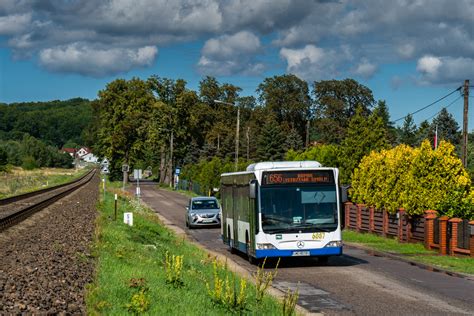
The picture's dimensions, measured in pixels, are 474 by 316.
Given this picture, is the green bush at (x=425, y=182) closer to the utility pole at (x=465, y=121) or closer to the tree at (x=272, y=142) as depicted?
the utility pole at (x=465, y=121)

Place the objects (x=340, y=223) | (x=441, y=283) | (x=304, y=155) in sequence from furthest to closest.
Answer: (x=304, y=155) < (x=340, y=223) < (x=441, y=283)

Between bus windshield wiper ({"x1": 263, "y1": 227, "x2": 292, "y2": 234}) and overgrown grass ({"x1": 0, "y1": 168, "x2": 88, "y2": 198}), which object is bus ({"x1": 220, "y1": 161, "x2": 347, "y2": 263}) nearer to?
bus windshield wiper ({"x1": 263, "y1": 227, "x2": 292, "y2": 234})

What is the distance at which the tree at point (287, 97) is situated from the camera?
4739 inches

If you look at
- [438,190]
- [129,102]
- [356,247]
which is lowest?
[356,247]

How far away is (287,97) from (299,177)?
101 metres

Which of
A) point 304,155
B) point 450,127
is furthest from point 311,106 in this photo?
point 304,155

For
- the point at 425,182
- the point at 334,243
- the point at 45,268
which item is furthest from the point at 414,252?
the point at 45,268

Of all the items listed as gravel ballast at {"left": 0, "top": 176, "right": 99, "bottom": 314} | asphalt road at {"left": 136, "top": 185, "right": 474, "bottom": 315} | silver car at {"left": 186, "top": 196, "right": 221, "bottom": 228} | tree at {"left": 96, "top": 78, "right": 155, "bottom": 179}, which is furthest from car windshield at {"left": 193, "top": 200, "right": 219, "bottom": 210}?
tree at {"left": 96, "top": 78, "right": 155, "bottom": 179}

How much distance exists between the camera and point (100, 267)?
14234 millimetres

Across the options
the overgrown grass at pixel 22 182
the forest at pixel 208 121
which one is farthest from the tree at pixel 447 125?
the overgrown grass at pixel 22 182

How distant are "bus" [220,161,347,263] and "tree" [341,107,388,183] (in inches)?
724

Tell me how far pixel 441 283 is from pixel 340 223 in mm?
4315

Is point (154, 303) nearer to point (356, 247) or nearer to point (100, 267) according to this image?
point (100, 267)

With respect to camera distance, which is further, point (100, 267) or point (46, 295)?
point (100, 267)
